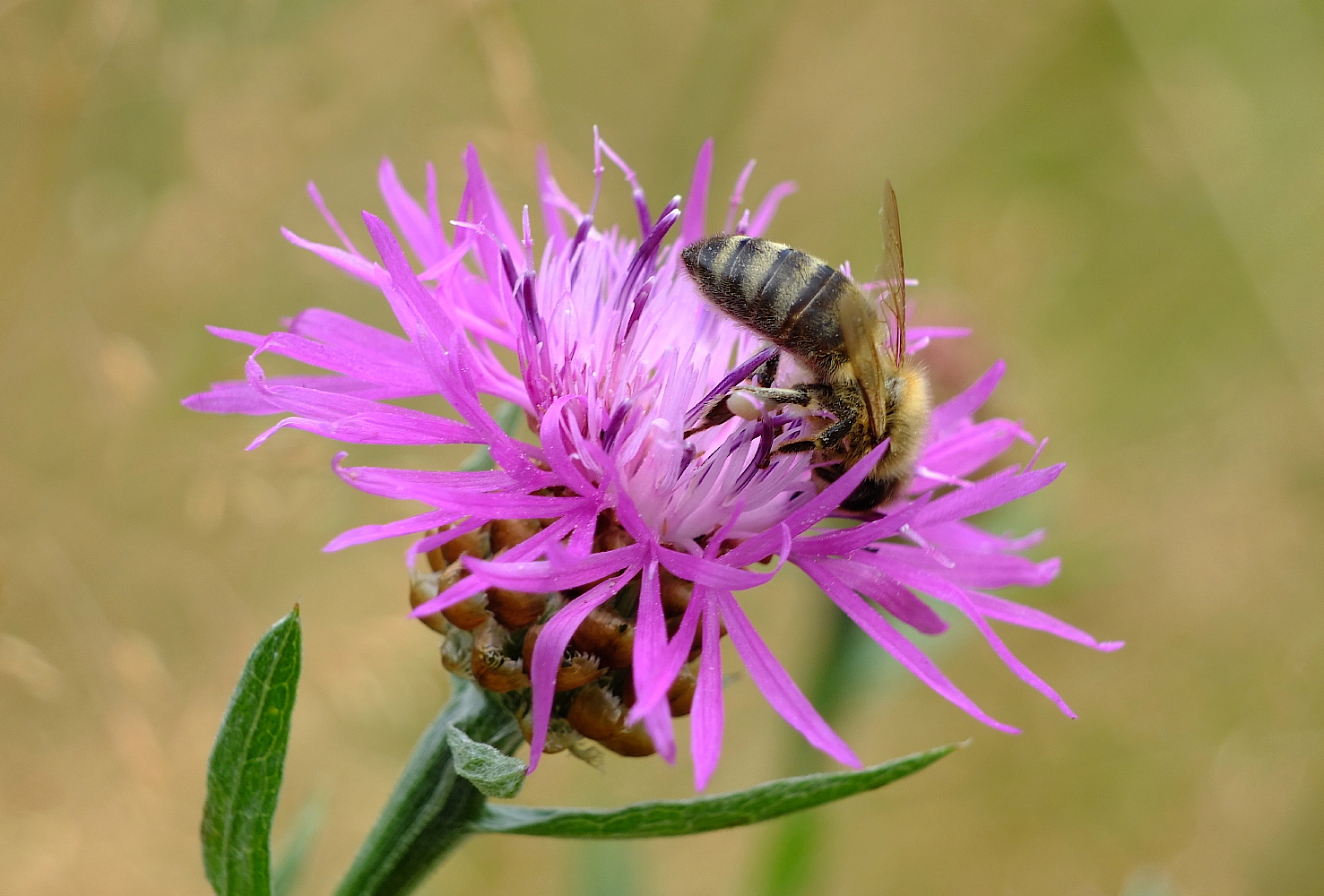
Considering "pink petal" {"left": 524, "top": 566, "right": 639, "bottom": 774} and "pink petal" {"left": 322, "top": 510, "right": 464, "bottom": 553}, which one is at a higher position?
"pink petal" {"left": 322, "top": 510, "right": 464, "bottom": 553}

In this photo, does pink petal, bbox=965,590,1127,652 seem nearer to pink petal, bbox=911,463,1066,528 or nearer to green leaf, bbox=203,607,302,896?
pink petal, bbox=911,463,1066,528

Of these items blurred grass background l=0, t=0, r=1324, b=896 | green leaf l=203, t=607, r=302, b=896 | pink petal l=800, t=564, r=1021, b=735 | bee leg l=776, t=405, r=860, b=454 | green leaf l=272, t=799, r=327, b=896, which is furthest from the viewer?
blurred grass background l=0, t=0, r=1324, b=896

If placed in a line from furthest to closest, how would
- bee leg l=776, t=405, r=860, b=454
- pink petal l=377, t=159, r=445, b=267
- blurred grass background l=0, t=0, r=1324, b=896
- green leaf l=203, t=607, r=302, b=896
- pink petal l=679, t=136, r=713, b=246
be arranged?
blurred grass background l=0, t=0, r=1324, b=896 → pink petal l=679, t=136, r=713, b=246 → pink petal l=377, t=159, r=445, b=267 → bee leg l=776, t=405, r=860, b=454 → green leaf l=203, t=607, r=302, b=896

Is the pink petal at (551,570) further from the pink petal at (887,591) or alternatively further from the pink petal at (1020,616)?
the pink petal at (1020,616)

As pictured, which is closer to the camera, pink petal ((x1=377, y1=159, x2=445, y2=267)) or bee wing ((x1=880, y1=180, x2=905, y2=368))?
bee wing ((x1=880, y1=180, x2=905, y2=368))

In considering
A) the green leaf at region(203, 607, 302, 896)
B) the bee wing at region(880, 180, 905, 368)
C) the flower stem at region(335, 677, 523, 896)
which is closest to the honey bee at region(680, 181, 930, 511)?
the bee wing at region(880, 180, 905, 368)

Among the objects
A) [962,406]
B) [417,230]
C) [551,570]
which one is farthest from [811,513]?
[417,230]

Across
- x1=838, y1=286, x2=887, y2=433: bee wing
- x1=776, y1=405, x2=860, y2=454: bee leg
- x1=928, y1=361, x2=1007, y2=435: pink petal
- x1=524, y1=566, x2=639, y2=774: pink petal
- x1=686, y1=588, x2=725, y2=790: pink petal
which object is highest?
x1=838, y1=286, x2=887, y2=433: bee wing
